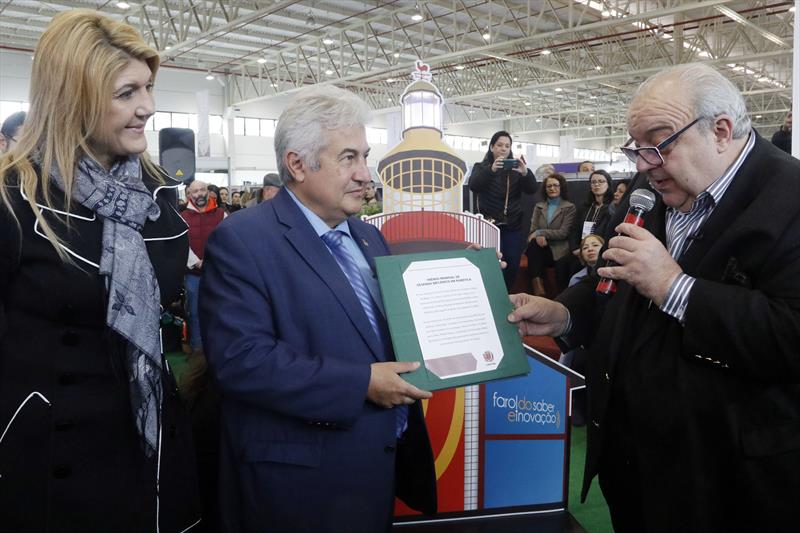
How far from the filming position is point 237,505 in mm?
1549

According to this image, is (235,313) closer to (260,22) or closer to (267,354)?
(267,354)

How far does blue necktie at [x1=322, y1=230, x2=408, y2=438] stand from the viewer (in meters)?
1.64

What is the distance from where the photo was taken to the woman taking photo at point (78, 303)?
1.37 m

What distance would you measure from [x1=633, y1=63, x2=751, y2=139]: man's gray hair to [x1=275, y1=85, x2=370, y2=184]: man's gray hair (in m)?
0.80

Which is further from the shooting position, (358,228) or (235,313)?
(358,228)

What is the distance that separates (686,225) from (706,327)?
34 centimetres

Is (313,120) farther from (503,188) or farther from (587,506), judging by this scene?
(503,188)

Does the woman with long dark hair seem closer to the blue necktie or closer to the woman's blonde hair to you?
the blue necktie

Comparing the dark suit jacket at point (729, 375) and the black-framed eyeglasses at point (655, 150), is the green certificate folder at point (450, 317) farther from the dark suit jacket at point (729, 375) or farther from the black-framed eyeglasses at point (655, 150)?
the black-framed eyeglasses at point (655, 150)

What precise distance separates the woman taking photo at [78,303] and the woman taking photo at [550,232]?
511 cm

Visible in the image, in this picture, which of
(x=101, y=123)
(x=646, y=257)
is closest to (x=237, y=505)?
(x=101, y=123)

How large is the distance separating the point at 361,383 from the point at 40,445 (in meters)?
0.70

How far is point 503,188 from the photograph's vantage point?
5352 mm

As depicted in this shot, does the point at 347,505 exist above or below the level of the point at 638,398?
below
